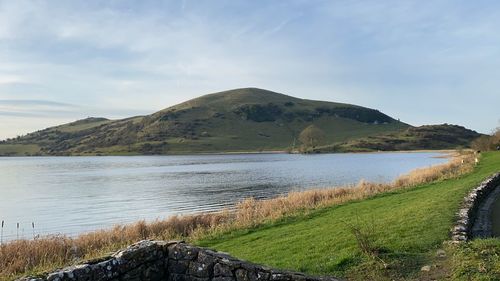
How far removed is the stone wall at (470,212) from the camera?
13.7 meters

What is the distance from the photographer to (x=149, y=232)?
2150 cm

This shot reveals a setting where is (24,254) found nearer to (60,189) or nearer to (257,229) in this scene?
(257,229)

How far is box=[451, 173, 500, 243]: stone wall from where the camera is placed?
13.7 meters

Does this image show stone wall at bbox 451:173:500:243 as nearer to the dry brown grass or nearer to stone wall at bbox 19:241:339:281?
the dry brown grass

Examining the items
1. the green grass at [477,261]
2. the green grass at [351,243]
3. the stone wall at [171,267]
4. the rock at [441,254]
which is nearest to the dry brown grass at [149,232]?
the green grass at [351,243]

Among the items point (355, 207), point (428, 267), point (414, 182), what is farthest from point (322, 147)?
point (428, 267)

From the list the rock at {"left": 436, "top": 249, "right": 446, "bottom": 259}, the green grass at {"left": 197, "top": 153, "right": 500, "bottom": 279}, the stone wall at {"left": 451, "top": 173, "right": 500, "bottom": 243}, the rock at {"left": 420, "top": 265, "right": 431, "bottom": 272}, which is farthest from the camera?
the stone wall at {"left": 451, "top": 173, "right": 500, "bottom": 243}

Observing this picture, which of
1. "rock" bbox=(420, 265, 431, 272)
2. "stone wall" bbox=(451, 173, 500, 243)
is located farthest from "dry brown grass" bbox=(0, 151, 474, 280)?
"rock" bbox=(420, 265, 431, 272)

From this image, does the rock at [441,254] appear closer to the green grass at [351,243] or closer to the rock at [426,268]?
the green grass at [351,243]

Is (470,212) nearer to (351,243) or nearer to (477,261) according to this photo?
(351,243)

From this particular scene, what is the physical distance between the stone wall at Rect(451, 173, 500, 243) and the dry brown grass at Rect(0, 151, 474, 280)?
7034mm

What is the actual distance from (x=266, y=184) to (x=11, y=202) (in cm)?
2662

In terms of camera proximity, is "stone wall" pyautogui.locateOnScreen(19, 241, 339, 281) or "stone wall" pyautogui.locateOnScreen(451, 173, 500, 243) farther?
"stone wall" pyautogui.locateOnScreen(451, 173, 500, 243)

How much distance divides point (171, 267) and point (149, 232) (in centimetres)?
1371
